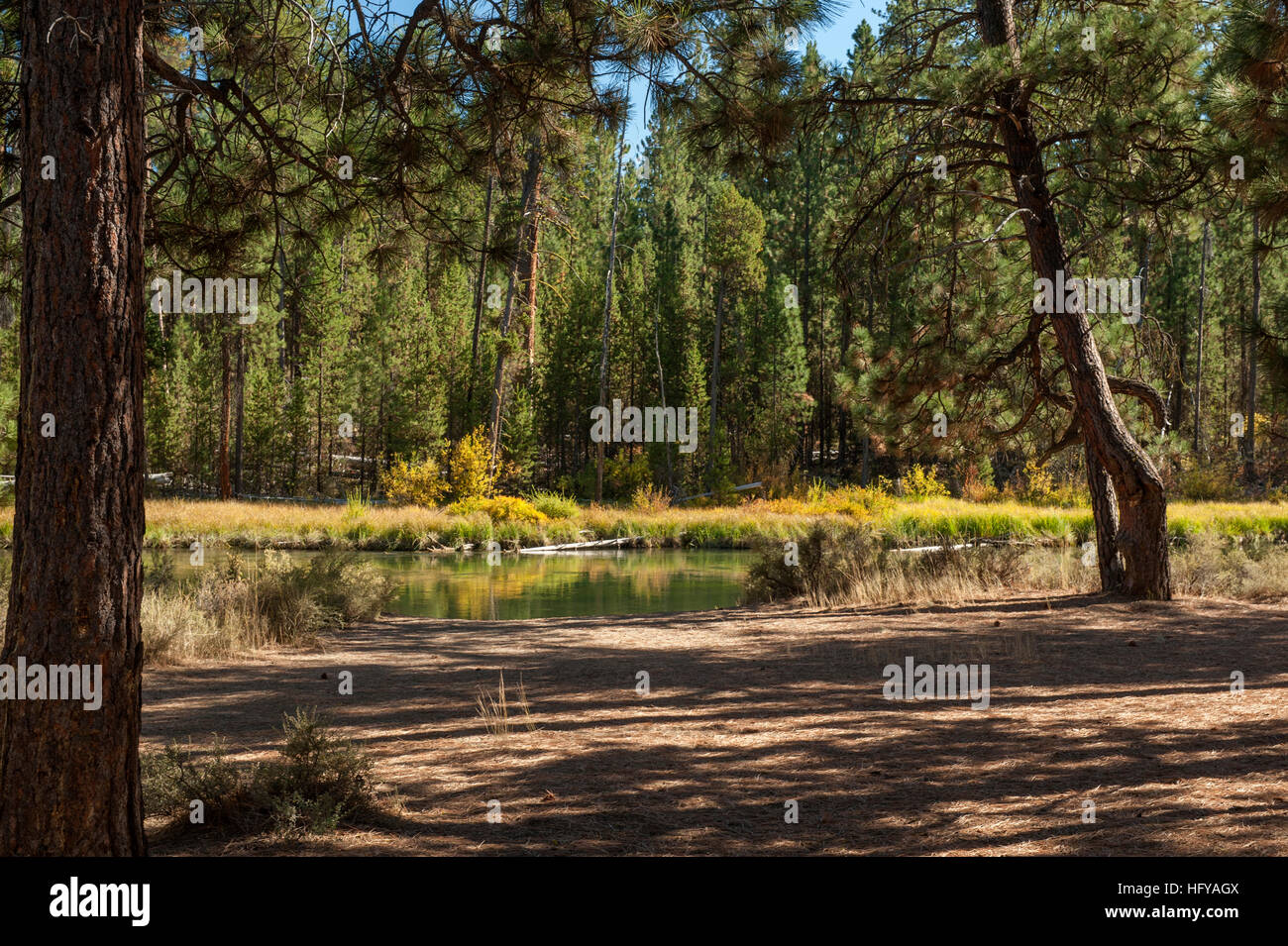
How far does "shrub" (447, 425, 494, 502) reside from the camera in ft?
91.5

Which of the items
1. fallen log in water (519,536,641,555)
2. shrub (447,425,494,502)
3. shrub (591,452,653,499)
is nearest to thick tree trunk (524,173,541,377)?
shrub (447,425,494,502)

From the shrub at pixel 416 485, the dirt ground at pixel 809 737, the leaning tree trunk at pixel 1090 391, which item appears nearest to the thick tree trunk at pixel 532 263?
the shrub at pixel 416 485

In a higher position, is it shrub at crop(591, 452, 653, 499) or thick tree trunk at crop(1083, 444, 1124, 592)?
shrub at crop(591, 452, 653, 499)

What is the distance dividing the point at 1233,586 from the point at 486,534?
17.3 metres

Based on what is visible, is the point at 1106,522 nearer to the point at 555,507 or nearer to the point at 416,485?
the point at 555,507

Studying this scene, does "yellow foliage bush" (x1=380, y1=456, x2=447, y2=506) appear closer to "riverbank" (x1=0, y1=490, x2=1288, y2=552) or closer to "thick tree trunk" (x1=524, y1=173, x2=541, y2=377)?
"riverbank" (x1=0, y1=490, x2=1288, y2=552)

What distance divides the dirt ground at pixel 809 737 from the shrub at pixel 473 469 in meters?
18.5

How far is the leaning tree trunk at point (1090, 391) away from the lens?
9.56m

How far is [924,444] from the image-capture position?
38.0 feet

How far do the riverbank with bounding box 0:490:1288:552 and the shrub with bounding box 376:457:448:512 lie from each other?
6.53 ft

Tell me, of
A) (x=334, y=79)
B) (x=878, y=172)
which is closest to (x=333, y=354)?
(x=878, y=172)

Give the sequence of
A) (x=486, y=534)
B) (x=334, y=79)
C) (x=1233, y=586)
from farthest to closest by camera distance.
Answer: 1. (x=486, y=534)
2. (x=1233, y=586)
3. (x=334, y=79)

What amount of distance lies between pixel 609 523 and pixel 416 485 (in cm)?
713
